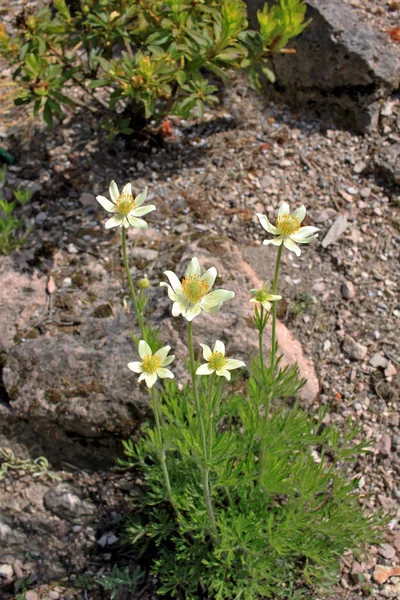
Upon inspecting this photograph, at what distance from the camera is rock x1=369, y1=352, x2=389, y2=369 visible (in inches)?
147

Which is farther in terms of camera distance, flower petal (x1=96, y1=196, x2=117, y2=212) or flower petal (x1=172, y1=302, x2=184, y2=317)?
flower petal (x1=96, y1=196, x2=117, y2=212)

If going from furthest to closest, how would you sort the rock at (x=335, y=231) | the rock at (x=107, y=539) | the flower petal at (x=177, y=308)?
the rock at (x=335, y=231) → the rock at (x=107, y=539) → the flower petal at (x=177, y=308)

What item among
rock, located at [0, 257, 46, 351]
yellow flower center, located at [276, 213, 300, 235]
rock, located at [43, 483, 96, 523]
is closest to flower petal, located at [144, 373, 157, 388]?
yellow flower center, located at [276, 213, 300, 235]

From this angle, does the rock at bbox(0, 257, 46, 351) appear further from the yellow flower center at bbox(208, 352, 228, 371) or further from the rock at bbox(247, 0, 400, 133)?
the rock at bbox(247, 0, 400, 133)

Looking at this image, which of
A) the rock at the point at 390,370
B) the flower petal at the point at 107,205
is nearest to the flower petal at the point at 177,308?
the flower petal at the point at 107,205

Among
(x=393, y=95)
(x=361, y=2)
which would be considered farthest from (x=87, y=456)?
(x=361, y=2)

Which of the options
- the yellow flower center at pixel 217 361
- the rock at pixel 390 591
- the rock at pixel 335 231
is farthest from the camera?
the rock at pixel 335 231

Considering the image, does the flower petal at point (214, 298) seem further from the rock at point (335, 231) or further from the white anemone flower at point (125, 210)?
the rock at point (335, 231)

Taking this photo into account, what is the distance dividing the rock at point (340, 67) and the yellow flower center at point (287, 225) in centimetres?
256

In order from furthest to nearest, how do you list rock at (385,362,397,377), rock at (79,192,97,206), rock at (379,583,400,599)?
rock at (79,192,97,206), rock at (385,362,397,377), rock at (379,583,400,599)

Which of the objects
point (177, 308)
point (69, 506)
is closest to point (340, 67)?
point (177, 308)

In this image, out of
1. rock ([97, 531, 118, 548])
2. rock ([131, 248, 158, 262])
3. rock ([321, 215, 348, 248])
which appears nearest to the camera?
rock ([97, 531, 118, 548])

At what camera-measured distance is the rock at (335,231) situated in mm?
4137

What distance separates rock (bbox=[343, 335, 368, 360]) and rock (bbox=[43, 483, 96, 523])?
5.69 ft
